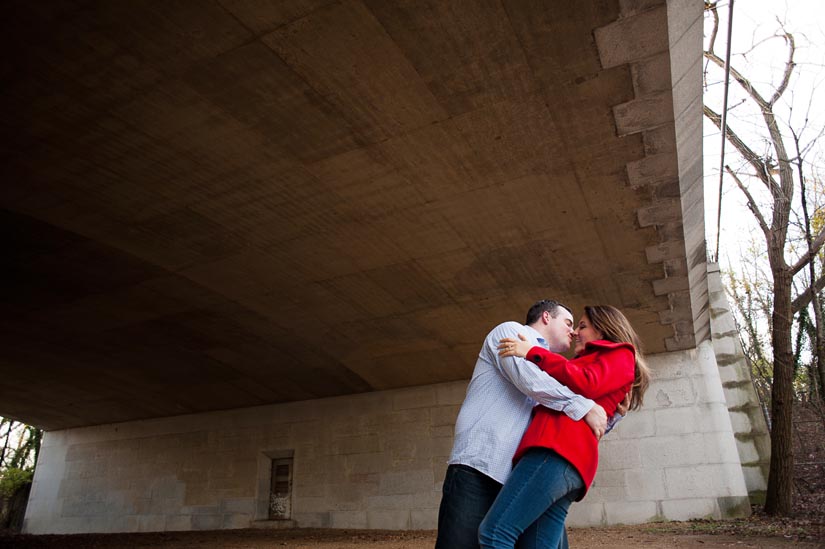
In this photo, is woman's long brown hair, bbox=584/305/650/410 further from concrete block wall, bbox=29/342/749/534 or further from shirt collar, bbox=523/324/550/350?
concrete block wall, bbox=29/342/749/534

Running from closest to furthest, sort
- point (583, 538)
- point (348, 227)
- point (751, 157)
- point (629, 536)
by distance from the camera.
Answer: point (348, 227)
point (629, 536)
point (583, 538)
point (751, 157)

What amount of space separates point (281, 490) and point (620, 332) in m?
9.61

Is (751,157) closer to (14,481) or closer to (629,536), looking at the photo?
(629,536)

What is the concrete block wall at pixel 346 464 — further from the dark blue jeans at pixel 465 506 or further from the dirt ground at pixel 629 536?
the dark blue jeans at pixel 465 506

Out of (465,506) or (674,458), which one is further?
(674,458)

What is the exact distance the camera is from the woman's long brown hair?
87.4 inches

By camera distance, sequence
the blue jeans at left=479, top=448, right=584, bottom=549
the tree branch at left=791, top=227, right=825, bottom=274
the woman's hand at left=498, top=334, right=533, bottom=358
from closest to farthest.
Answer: the blue jeans at left=479, top=448, right=584, bottom=549 → the woman's hand at left=498, top=334, right=533, bottom=358 → the tree branch at left=791, top=227, right=825, bottom=274

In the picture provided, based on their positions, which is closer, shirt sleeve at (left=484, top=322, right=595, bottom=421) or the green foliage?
shirt sleeve at (left=484, top=322, right=595, bottom=421)

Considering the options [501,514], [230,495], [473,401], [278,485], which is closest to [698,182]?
[473,401]

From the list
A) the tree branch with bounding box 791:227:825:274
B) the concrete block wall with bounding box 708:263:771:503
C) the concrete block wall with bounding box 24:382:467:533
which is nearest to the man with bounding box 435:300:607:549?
the concrete block wall with bounding box 24:382:467:533

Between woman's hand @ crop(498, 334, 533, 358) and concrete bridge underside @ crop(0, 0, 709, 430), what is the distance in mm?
2560

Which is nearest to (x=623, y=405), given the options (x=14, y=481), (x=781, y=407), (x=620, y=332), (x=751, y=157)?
(x=620, y=332)

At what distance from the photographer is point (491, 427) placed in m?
2.06

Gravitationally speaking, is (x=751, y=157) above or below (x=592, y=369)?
above
